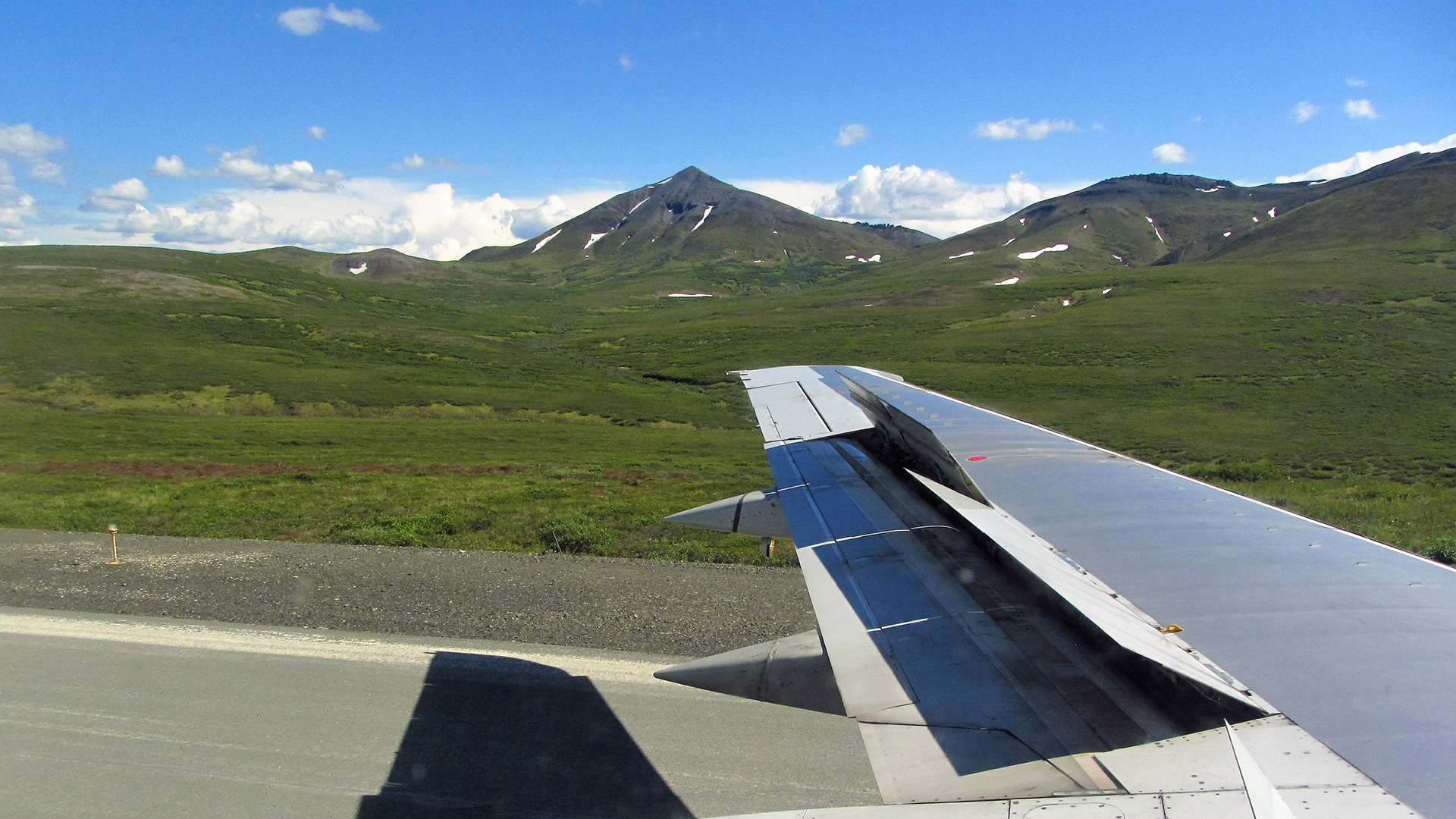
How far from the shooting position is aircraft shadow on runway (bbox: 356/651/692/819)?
568 cm

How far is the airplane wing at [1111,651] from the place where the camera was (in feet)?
6.91

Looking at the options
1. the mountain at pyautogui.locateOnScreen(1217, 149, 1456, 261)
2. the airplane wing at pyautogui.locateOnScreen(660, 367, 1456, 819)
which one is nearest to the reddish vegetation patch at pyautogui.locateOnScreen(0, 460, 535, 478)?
the airplane wing at pyautogui.locateOnScreen(660, 367, 1456, 819)

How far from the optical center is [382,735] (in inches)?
259

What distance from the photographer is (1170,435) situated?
31.9 meters

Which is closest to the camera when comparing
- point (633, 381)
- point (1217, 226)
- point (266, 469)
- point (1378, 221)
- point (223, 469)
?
point (223, 469)

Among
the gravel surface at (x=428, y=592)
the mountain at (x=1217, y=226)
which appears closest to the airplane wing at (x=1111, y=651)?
the gravel surface at (x=428, y=592)

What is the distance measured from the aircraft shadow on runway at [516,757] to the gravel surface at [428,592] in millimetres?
1088

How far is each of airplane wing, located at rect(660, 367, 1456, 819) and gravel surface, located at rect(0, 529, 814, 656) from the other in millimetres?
4359

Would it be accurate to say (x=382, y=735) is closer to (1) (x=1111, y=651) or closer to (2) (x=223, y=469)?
(1) (x=1111, y=651)

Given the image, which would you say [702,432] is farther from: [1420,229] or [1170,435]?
[1420,229]

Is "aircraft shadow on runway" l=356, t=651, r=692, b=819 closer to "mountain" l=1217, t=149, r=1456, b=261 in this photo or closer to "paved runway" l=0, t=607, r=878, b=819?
"paved runway" l=0, t=607, r=878, b=819

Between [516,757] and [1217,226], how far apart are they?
215 metres

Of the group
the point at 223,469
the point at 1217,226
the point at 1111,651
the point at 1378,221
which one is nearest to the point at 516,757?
the point at 1111,651

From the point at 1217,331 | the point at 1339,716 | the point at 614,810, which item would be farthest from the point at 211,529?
the point at 1217,331
